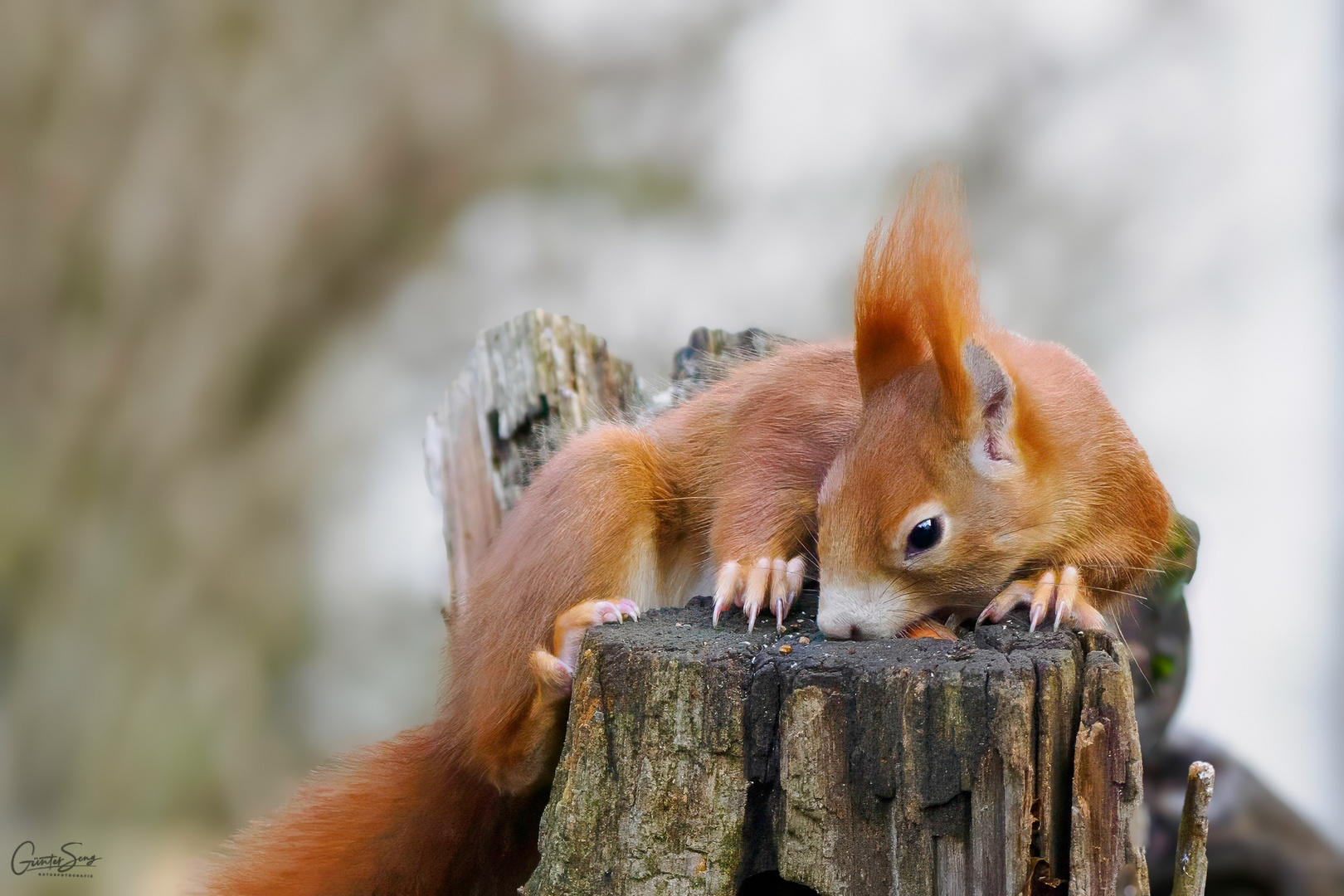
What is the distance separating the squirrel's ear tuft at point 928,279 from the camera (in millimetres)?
1256

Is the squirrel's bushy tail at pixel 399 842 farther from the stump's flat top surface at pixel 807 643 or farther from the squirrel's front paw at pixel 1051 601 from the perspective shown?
the squirrel's front paw at pixel 1051 601

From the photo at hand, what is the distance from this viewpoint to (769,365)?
5.60ft

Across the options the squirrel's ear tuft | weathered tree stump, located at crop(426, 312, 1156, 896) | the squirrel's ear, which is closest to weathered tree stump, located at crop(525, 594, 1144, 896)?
weathered tree stump, located at crop(426, 312, 1156, 896)

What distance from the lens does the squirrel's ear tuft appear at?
1.26 metres

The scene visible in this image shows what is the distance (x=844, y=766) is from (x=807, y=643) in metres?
0.18

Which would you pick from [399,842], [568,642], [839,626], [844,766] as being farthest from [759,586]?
[399,842]

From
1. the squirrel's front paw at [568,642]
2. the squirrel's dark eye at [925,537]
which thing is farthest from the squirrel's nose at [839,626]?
the squirrel's front paw at [568,642]

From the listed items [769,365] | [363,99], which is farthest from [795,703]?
[363,99]

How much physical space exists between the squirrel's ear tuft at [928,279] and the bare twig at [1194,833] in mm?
477

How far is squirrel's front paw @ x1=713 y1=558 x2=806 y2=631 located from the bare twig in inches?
17.9

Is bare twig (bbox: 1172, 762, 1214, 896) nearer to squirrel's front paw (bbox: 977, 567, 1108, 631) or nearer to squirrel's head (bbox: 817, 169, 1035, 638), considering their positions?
squirrel's front paw (bbox: 977, 567, 1108, 631)

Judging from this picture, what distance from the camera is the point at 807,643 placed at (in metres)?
1.16

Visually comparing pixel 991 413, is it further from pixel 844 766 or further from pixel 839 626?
pixel 844 766

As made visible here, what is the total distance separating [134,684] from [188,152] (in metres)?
2.19
